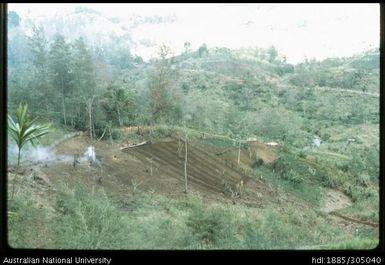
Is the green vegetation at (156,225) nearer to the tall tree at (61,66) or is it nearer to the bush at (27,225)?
the bush at (27,225)

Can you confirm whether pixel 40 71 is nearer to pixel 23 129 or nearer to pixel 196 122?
pixel 23 129

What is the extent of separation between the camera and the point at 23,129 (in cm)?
380

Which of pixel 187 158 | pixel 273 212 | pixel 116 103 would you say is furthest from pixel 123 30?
pixel 273 212

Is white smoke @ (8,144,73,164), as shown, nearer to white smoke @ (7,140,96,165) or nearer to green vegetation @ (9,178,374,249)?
white smoke @ (7,140,96,165)

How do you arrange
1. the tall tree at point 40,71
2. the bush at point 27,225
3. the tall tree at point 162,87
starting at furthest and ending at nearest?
the tall tree at point 162,87, the tall tree at point 40,71, the bush at point 27,225

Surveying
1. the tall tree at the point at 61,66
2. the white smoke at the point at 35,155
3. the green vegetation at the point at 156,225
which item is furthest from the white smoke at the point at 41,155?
the tall tree at the point at 61,66

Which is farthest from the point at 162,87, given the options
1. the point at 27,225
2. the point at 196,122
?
the point at 27,225

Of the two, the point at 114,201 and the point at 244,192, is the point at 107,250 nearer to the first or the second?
the point at 114,201

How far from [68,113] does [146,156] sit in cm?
62

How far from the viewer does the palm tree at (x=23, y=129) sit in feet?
12.4

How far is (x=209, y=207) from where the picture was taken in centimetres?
395

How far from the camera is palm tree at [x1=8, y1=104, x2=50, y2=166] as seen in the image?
3.78 m

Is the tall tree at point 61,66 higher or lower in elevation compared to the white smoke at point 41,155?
higher

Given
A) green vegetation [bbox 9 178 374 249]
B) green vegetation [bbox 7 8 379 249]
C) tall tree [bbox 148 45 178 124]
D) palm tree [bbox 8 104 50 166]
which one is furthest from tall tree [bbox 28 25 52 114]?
tall tree [bbox 148 45 178 124]
